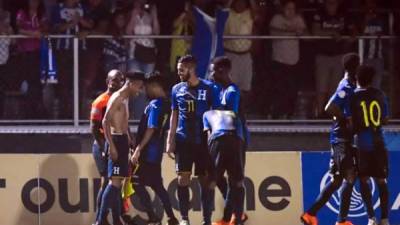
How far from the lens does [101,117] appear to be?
46.8ft

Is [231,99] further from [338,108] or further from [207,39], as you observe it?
[207,39]

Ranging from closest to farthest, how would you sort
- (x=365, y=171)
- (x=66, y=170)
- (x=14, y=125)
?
1. (x=365, y=171)
2. (x=66, y=170)
3. (x=14, y=125)

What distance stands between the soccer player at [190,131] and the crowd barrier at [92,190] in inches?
39.9

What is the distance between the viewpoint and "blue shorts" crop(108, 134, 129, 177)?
13703 millimetres

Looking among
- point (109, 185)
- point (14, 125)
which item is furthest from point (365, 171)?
point (14, 125)

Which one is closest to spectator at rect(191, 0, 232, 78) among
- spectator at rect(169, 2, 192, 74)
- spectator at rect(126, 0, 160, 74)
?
spectator at rect(169, 2, 192, 74)

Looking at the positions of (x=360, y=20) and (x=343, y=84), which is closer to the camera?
(x=343, y=84)

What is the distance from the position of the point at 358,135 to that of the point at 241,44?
3242mm

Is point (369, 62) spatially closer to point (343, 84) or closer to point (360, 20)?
point (360, 20)

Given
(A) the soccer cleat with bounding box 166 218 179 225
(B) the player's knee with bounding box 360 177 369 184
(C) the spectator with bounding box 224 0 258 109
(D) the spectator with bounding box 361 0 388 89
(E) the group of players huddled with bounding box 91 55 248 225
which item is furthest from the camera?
(D) the spectator with bounding box 361 0 388 89

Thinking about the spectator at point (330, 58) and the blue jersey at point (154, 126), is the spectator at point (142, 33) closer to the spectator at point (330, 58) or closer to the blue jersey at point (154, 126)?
the blue jersey at point (154, 126)

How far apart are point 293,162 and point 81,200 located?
2787 mm

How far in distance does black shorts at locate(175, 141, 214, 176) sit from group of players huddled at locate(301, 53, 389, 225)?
1536mm

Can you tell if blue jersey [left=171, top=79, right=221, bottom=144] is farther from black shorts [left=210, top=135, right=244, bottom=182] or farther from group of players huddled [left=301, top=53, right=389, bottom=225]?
group of players huddled [left=301, top=53, right=389, bottom=225]
